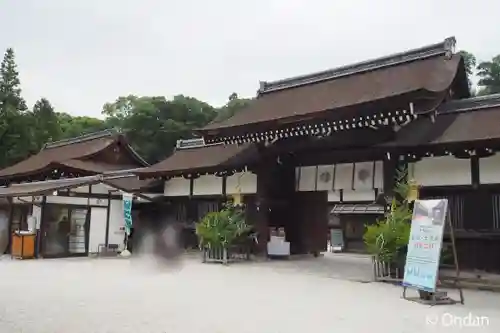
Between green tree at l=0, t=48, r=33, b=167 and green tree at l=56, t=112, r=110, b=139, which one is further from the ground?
green tree at l=56, t=112, r=110, b=139

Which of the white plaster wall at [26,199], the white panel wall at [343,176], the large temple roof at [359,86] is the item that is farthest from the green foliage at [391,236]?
the white plaster wall at [26,199]

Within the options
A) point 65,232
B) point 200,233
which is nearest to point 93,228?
point 65,232

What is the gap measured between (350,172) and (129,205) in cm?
768

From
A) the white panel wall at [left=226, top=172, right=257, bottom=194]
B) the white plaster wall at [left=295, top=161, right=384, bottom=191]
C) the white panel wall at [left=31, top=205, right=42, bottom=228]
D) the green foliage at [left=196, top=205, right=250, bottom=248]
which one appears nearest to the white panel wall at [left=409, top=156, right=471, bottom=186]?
the white plaster wall at [left=295, top=161, right=384, bottom=191]

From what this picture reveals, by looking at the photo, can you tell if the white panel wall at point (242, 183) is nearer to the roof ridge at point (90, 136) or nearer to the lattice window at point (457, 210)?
the lattice window at point (457, 210)

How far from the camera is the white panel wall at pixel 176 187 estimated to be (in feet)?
56.1

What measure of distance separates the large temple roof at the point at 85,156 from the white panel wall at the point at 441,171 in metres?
14.5

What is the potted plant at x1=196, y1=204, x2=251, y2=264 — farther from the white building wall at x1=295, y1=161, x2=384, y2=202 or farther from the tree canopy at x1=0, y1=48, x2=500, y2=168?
the tree canopy at x1=0, y1=48, x2=500, y2=168

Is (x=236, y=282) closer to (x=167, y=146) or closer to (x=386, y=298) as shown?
(x=386, y=298)

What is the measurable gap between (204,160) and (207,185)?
35.0 inches

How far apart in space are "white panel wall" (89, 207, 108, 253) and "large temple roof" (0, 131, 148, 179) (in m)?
4.81

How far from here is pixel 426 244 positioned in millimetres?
7113

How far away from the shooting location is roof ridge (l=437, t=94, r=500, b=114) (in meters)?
11.0

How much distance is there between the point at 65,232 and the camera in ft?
51.2
